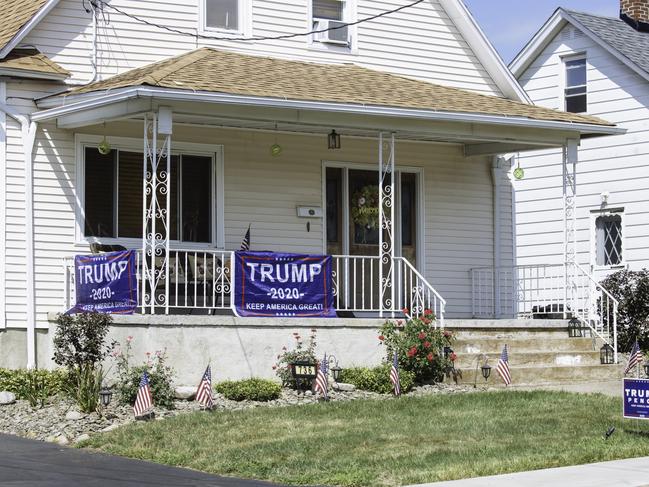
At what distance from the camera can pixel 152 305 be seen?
58.1 ft

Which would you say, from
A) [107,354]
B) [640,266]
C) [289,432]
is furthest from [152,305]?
[640,266]

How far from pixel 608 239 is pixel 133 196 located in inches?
451

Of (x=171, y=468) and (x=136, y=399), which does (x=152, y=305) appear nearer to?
(x=136, y=399)

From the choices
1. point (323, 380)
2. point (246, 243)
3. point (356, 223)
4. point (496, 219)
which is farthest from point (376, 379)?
point (496, 219)

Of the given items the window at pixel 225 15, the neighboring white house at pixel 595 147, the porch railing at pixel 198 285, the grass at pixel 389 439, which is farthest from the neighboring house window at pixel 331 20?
the grass at pixel 389 439

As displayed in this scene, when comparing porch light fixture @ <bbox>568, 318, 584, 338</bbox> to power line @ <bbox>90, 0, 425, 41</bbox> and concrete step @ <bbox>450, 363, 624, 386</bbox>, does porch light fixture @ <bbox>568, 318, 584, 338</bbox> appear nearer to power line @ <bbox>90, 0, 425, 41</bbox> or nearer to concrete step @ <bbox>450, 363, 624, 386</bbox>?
concrete step @ <bbox>450, 363, 624, 386</bbox>

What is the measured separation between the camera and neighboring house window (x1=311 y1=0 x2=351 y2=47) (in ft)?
73.9

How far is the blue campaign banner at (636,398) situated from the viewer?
14398 mm

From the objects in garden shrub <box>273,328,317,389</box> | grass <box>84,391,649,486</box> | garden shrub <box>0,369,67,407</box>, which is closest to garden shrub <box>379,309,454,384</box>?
garden shrub <box>273,328,317,389</box>

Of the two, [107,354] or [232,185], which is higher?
[232,185]

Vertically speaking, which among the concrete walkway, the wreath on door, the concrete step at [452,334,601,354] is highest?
the wreath on door

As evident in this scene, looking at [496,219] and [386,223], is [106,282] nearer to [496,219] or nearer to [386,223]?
[386,223]

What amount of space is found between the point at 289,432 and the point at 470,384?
470 cm

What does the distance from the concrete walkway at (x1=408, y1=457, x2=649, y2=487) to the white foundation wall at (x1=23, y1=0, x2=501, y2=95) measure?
10.3 m
